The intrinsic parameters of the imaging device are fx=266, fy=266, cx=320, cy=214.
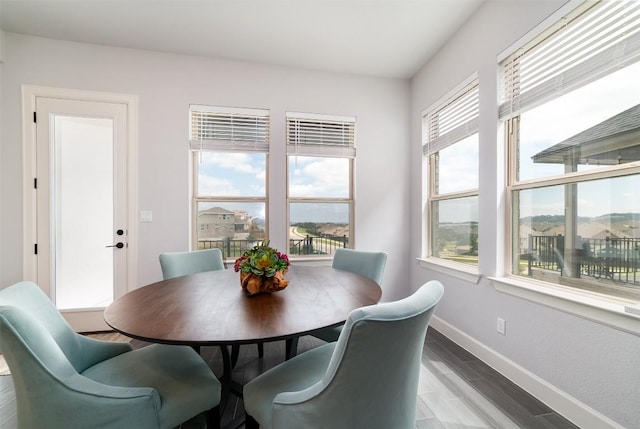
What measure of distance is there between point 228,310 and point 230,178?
2093 millimetres

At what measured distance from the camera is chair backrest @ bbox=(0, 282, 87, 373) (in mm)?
826

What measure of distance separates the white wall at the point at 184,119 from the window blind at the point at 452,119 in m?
0.36

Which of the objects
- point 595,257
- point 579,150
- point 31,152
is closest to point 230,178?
point 31,152

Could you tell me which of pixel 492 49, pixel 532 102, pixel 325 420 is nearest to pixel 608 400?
pixel 325 420

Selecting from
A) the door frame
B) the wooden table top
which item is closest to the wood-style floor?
the wooden table top

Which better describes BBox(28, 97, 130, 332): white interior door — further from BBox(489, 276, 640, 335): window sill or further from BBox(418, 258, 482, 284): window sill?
BBox(489, 276, 640, 335): window sill

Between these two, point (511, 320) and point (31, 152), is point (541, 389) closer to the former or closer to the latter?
point (511, 320)

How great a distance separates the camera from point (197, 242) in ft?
9.85

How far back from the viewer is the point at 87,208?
2.73 meters

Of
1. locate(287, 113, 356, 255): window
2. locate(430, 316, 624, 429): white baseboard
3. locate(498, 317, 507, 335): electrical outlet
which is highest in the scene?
locate(287, 113, 356, 255): window

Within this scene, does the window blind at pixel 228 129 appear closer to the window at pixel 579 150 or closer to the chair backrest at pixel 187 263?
the chair backrest at pixel 187 263

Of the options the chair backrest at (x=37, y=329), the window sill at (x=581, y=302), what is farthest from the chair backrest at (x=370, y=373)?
the window sill at (x=581, y=302)

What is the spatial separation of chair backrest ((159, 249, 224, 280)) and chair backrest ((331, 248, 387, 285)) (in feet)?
3.67

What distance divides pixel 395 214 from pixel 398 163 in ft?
2.10
